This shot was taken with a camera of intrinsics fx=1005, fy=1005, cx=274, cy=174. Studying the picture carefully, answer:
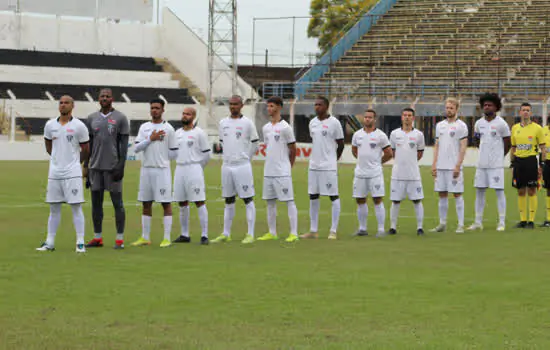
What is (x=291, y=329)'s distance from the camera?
25.4ft

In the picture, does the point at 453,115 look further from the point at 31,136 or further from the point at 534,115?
the point at 31,136

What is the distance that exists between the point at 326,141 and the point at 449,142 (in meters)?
2.51

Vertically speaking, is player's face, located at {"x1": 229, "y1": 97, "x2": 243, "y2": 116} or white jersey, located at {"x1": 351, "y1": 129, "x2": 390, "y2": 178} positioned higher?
player's face, located at {"x1": 229, "y1": 97, "x2": 243, "y2": 116}

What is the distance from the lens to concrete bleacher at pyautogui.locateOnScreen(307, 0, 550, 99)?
2044 inches

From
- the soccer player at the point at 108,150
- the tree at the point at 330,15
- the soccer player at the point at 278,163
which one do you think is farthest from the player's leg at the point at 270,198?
the tree at the point at 330,15

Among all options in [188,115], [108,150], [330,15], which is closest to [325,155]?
[188,115]

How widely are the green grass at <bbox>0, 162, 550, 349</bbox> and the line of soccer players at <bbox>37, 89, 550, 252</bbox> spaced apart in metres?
0.60

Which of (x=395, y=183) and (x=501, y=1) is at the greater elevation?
(x=501, y=1)

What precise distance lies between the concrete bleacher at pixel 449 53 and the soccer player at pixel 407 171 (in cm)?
3391

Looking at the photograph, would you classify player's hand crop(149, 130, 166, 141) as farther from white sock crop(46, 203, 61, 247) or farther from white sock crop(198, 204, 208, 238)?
white sock crop(46, 203, 61, 247)

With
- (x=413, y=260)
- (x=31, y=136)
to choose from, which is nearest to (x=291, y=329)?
(x=413, y=260)

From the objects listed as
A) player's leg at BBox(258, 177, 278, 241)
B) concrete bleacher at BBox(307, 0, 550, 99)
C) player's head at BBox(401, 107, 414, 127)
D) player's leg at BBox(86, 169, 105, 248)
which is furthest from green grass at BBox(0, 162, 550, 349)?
concrete bleacher at BBox(307, 0, 550, 99)

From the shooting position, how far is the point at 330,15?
7131cm

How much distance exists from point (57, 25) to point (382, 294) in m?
62.2
